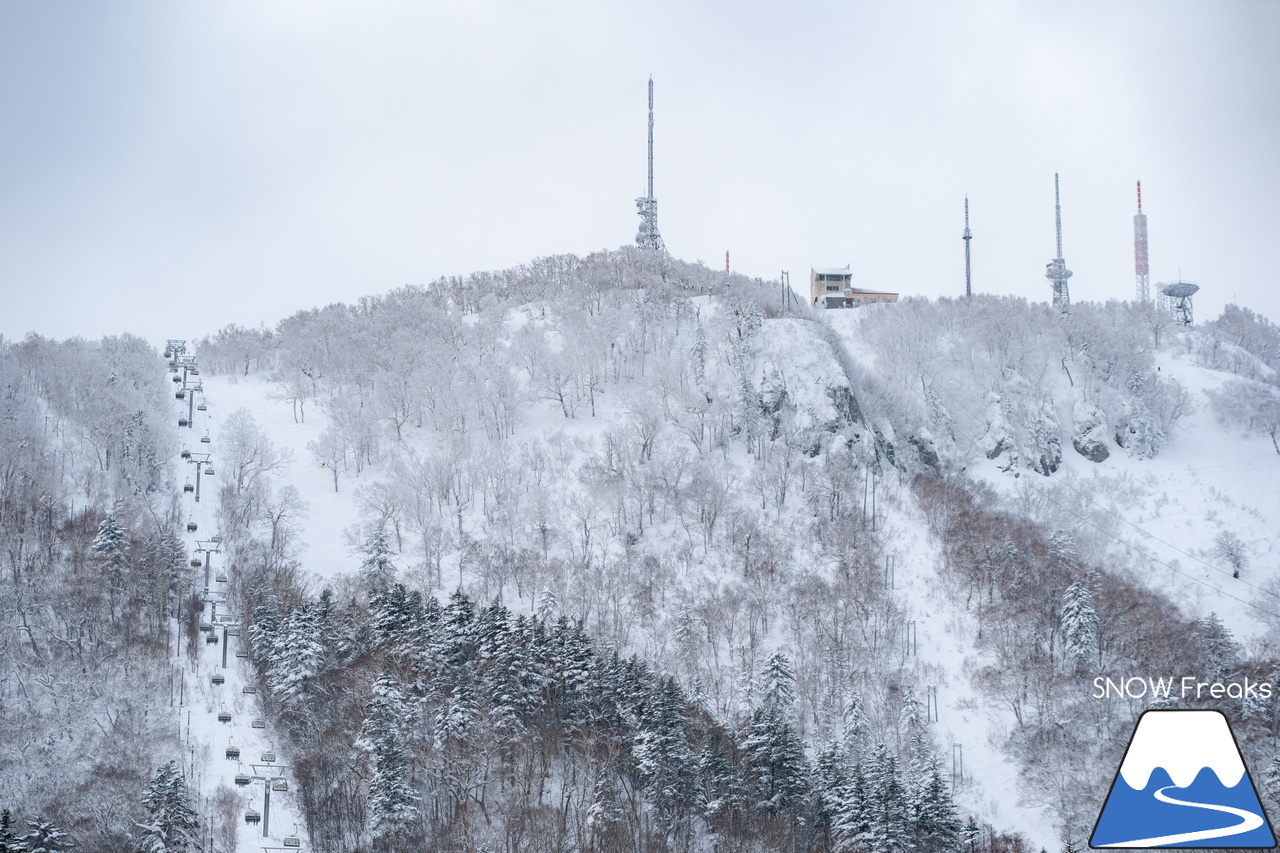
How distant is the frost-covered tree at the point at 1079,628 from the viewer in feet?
207

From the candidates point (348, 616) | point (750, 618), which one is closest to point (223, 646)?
point (348, 616)

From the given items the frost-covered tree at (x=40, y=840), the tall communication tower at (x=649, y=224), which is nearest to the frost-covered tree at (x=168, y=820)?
the frost-covered tree at (x=40, y=840)

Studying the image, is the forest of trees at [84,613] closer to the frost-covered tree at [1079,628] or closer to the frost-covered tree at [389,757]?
the frost-covered tree at [389,757]

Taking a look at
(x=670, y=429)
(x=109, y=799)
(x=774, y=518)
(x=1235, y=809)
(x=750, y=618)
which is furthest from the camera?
(x=670, y=429)

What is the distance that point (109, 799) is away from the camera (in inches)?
2067

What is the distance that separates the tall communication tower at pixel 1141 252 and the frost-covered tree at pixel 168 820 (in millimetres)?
107422

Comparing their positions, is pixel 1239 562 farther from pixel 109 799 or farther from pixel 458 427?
pixel 109 799

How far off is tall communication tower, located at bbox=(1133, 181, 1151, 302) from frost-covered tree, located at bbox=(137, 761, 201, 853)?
352 ft

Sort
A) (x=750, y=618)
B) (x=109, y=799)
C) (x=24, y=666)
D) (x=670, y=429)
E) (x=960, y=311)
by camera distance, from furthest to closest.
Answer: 1. (x=960, y=311)
2. (x=670, y=429)
3. (x=750, y=618)
4. (x=24, y=666)
5. (x=109, y=799)

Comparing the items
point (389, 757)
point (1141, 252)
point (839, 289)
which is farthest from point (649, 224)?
point (389, 757)

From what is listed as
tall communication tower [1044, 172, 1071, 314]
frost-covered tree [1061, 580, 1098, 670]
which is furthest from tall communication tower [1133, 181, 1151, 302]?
frost-covered tree [1061, 580, 1098, 670]

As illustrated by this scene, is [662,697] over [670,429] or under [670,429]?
under

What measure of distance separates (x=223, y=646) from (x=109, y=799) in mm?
10662

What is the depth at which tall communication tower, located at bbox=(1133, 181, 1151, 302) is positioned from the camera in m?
118
